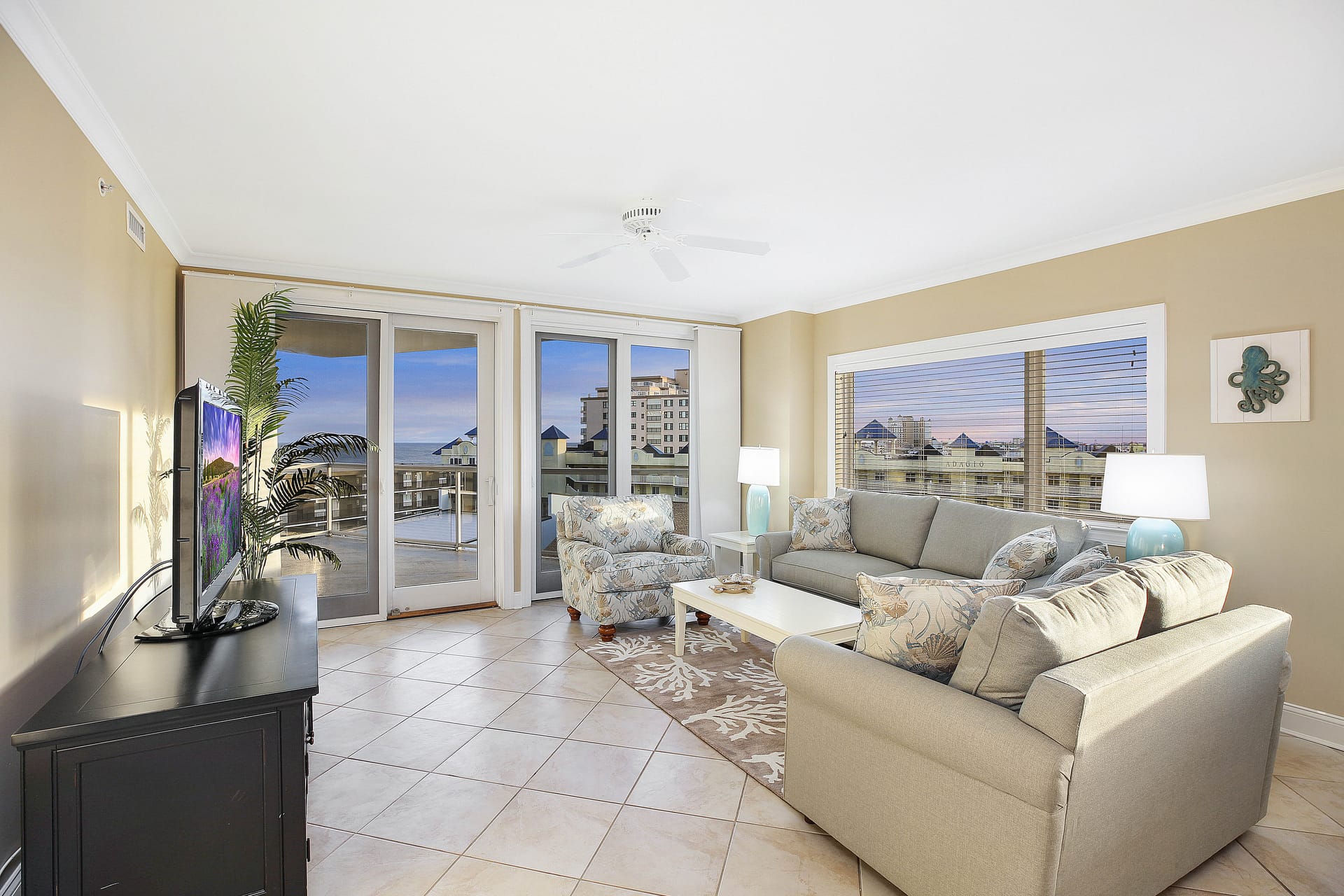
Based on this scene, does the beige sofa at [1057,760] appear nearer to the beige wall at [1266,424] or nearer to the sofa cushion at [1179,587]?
the sofa cushion at [1179,587]

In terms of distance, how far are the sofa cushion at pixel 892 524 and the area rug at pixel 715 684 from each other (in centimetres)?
107

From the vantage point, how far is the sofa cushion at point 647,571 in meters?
4.41

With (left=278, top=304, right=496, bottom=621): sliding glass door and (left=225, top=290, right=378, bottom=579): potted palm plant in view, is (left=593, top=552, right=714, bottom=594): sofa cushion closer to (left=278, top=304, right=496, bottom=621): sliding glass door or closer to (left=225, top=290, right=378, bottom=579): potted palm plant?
(left=278, top=304, right=496, bottom=621): sliding glass door

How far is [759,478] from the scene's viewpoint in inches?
214

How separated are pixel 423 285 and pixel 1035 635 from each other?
4.57 meters

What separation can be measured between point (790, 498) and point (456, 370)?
2.80m

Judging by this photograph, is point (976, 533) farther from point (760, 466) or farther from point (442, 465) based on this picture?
point (442, 465)

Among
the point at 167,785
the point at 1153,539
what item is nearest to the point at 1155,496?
the point at 1153,539

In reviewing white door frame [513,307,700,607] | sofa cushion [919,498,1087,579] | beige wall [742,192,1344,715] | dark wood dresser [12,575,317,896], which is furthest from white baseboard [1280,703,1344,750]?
white door frame [513,307,700,607]

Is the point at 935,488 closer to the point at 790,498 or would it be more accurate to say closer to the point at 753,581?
the point at 790,498

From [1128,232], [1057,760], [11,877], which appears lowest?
[11,877]

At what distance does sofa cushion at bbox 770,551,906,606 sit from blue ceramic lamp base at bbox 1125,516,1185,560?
1358mm

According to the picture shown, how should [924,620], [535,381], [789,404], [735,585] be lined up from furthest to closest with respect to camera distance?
[789,404] < [535,381] < [735,585] < [924,620]

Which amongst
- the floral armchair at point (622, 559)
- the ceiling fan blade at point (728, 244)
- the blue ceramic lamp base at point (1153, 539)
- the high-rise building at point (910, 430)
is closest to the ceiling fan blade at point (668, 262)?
the ceiling fan blade at point (728, 244)
